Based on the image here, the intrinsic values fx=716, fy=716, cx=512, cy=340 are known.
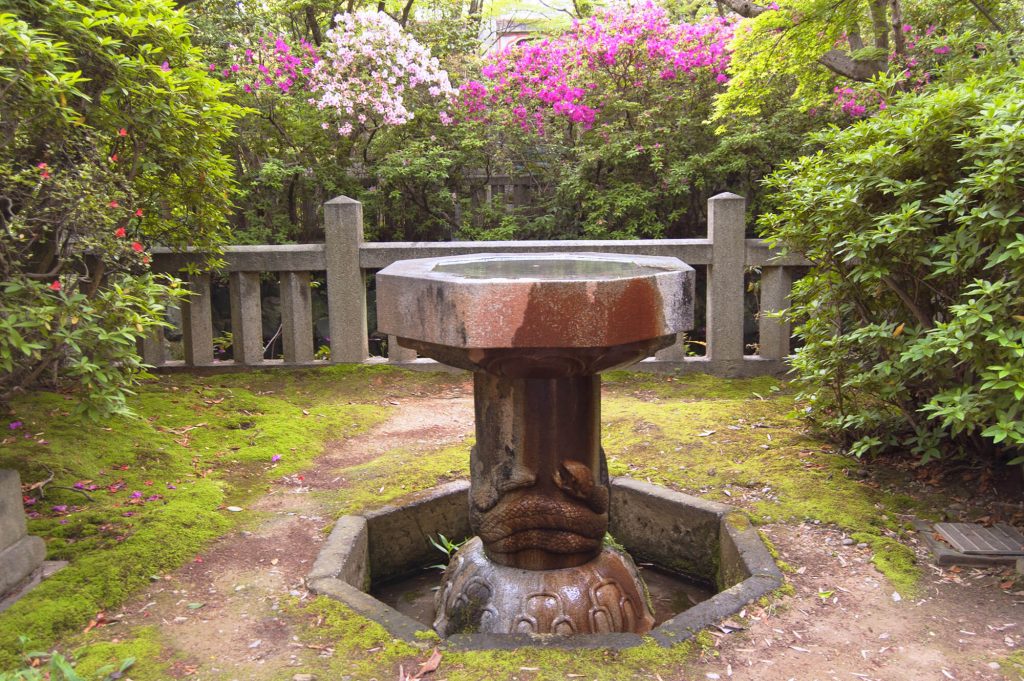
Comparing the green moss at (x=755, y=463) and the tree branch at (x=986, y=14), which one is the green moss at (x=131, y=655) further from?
the tree branch at (x=986, y=14)

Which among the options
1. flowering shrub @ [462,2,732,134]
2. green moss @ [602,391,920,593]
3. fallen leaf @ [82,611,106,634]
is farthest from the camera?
flowering shrub @ [462,2,732,134]

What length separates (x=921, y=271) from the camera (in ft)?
12.2

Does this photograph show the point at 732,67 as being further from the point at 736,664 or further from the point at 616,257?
the point at 736,664

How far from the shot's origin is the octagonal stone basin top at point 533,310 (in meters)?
2.39

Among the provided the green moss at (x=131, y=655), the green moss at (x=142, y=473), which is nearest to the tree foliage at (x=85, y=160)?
the green moss at (x=142, y=473)

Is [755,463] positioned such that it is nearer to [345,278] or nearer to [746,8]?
[345,278]

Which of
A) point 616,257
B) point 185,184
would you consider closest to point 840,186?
point 616,257

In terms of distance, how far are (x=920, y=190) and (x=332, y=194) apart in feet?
25.9

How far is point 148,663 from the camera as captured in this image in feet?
8.01

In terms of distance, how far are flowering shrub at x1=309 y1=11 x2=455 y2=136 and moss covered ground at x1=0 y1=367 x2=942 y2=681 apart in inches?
171

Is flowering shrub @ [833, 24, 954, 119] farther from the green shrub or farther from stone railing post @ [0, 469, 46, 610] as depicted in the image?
stone railing post @ [0, 469, 46, 610]

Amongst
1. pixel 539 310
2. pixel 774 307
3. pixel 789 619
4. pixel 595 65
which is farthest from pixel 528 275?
pixel 595 65

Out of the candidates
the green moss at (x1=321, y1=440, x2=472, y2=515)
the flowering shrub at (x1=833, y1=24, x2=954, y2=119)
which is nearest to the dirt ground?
the green moss at (x1=321, y1=440, x2=472, y2=515)

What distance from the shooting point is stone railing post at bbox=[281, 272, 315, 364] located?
261 inches
